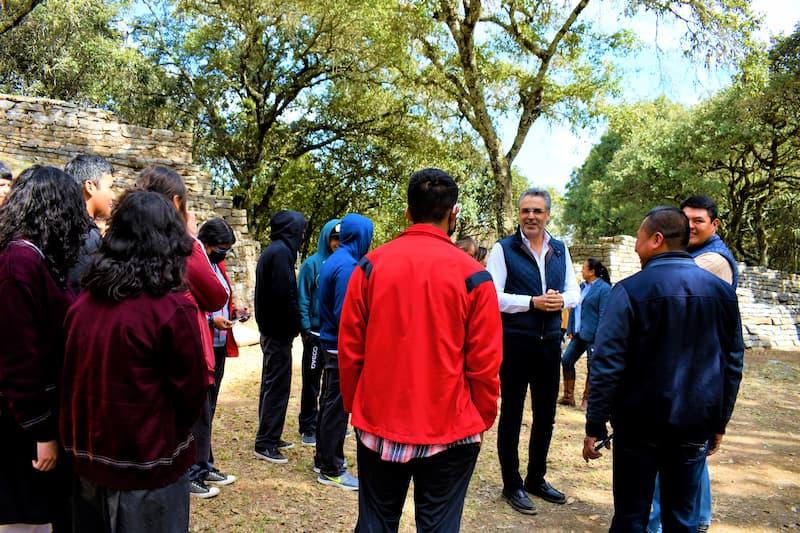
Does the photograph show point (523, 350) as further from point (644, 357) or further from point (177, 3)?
point (177, 3)

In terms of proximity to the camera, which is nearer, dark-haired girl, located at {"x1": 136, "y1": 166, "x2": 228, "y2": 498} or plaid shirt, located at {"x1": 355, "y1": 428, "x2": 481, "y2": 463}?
plaid shirt, located at {"x1": 355, "y1": 428, "x2": 481, "y2": 463}

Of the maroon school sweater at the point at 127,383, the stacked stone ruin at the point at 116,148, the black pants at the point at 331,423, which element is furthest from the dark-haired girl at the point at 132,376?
the stacked stone ruin at the point at 116,148

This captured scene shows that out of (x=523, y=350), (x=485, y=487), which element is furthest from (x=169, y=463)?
(x=485, y=487)

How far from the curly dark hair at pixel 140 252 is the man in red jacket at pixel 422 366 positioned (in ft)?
2.41

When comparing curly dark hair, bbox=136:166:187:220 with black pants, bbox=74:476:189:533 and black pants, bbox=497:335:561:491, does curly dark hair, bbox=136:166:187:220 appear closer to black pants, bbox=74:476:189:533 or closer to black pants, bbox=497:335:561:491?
black pants, bbox=74:476:189:533

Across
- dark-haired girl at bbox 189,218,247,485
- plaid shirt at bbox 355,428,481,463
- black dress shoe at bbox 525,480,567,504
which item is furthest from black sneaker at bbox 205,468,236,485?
plaid shirt at bbox 355,428,481,463

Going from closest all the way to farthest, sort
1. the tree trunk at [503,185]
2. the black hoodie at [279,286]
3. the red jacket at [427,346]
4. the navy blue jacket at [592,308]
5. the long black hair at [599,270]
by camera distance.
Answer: the red jacket at [427,346]
the black hoodie at [279,286]
the navy blue jacket at [592,308]
the long black hair at [599,270]
the tree trunk at [503,185]

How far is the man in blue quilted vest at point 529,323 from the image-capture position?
388cm

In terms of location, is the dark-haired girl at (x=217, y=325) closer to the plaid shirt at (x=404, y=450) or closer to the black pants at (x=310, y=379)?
the black pants at (x=310, y=379)

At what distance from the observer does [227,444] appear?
5008 mm

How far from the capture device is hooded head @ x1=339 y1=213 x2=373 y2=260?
13.4ft

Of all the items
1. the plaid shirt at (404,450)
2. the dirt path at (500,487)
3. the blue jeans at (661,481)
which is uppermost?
Result: the plaid shirt at (404,450)

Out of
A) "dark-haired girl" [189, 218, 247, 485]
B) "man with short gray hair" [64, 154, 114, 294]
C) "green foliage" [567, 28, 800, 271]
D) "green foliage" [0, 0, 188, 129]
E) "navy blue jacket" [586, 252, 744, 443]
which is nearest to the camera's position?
"navy blue jacket" [586, 252, 744, 443]

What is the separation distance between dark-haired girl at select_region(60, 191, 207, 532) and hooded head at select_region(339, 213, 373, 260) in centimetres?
208
